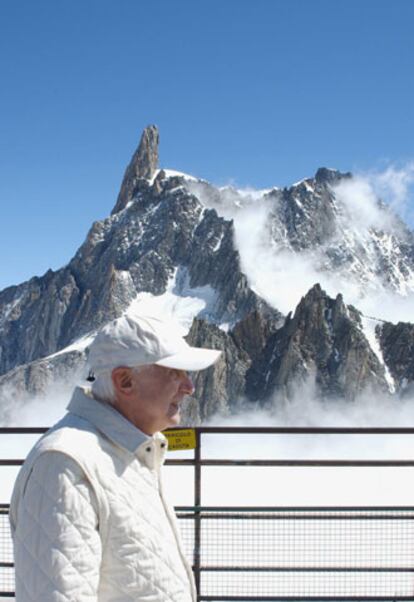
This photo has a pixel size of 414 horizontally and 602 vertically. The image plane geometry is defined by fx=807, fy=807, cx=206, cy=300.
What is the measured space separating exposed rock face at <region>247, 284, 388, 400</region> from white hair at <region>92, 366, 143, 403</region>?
144 metres

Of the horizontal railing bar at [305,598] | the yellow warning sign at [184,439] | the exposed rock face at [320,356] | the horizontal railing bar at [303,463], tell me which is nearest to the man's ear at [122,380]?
the yellow warning sign at [184,439]

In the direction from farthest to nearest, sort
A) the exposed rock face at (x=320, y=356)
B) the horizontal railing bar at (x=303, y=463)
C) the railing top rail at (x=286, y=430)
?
the exposed rock face at (x=320, y=356) → the horizontal railing bar at (x=303, y=463) → the railing top rail at (x=286, y=430)

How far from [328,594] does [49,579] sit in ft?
13.7

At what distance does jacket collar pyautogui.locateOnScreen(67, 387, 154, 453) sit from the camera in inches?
90.7

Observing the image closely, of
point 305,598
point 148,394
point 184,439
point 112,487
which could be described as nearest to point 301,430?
point 184,439

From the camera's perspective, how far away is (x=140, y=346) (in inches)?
92.5

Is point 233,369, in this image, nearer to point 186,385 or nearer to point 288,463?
point 288,463

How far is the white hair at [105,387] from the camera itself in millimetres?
2387

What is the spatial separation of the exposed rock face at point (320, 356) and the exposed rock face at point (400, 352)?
370 centimetres

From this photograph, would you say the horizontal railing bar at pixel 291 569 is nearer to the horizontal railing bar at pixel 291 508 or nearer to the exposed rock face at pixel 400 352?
the horizontal railing bar at pixel 291 508

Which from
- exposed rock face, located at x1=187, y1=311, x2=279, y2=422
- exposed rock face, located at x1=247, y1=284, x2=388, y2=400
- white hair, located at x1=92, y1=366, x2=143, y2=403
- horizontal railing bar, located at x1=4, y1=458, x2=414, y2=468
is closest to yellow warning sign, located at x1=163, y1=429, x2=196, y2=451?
horizontal railing bar, located at x1=4, y1=458, x2=414, y2=468

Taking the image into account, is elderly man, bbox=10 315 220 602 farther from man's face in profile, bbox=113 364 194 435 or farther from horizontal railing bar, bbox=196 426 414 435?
horizontal railing bar, bbox=196 426 414 435

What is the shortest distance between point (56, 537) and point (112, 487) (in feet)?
0.77

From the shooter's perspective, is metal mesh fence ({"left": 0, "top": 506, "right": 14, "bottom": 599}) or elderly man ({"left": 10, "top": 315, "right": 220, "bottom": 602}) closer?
elderly man ({"left": 10, "top": 315, "right": 220, "bottom": 602})
